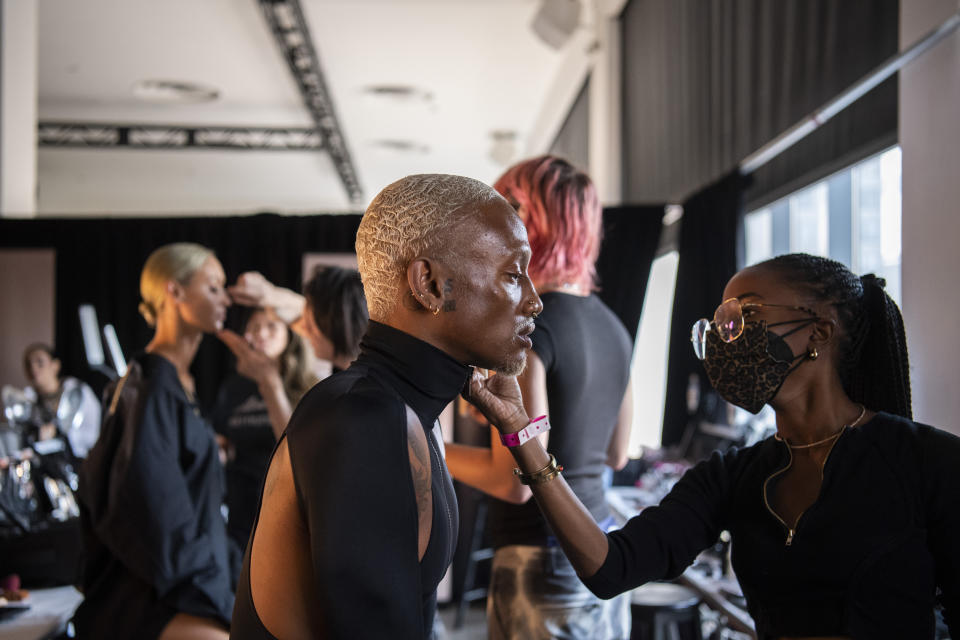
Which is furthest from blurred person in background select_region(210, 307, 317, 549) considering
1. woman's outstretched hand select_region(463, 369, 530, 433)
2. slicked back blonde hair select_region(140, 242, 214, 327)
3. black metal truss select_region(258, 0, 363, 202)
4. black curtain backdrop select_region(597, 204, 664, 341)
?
black metal truss select_region(258, 0, 363, 202)

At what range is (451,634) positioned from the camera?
4941 millimetres

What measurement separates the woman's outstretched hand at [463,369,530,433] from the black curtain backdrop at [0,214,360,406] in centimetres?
381

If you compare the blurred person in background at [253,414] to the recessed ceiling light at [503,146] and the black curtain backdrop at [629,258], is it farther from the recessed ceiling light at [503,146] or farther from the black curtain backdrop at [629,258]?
the recessed ceiling light at [503,146]

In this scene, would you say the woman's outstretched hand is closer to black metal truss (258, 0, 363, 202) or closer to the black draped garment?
the black draped garment

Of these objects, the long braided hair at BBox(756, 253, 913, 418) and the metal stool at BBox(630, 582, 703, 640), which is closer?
the long braided hair at BBox(756, 253, 913, 418)

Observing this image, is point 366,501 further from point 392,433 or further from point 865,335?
point 865,335

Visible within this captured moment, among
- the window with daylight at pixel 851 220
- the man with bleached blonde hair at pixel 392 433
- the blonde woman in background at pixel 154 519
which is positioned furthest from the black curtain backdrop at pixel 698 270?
the man with bleached blonde hair at pixel 392 433

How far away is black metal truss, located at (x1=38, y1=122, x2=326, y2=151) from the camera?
35.3ft

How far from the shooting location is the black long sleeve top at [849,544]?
1.22 m

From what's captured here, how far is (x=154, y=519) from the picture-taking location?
2.10 meters

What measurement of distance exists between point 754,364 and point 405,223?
671 millimetres

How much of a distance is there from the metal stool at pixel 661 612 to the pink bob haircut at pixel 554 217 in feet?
5.57

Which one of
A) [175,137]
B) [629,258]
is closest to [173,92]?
[175,137]

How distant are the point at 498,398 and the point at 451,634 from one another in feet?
13.1
